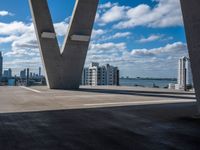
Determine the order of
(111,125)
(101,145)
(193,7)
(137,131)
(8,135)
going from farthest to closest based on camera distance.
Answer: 1. (193,7)
2. (111,125)
3. (137,131)
4. (8,135)
5. (101,145)

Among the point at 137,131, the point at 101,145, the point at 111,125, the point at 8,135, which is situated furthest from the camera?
the point at 111,125

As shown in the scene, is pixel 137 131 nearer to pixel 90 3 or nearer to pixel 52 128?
pixel 52 128

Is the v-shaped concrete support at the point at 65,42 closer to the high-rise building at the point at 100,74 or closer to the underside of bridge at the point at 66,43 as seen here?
the underside of bridge at the point at 66,43

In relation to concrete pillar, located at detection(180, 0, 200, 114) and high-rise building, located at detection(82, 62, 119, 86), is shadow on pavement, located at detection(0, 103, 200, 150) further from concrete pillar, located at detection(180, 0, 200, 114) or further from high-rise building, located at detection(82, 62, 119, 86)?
high-rise building, located at detection(82, 62, 119, 86)

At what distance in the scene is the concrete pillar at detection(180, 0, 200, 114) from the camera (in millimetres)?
8070

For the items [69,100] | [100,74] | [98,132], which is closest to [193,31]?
[98,132]

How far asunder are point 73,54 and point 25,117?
1629cm

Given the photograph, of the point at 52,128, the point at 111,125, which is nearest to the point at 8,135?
the point at 52,128

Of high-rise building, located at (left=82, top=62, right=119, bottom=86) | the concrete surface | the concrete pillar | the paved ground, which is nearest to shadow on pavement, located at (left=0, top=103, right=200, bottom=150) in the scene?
the paved ground

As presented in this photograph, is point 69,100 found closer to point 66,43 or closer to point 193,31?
point 193,31

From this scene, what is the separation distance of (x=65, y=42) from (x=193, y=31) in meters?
17.1

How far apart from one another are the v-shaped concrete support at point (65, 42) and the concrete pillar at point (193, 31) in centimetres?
1605

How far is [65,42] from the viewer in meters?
24.1

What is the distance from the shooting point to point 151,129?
693 cm
